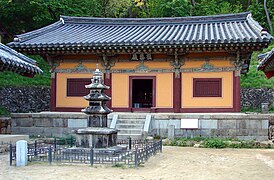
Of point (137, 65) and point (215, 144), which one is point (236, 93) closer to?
point (215, 144)

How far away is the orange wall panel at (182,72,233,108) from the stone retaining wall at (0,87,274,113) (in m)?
10.6

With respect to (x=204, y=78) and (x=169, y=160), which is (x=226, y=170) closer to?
(x=169, y=160)

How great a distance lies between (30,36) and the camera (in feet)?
73.7

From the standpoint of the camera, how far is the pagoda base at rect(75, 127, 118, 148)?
44.7 ft

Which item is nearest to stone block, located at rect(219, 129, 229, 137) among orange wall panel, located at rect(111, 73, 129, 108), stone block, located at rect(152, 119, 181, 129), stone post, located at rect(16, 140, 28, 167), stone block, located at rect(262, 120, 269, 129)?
stone block, located at rect(262, 120, 269, 129)

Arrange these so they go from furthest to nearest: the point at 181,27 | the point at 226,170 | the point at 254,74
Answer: the point at 254,74 → the point at 181,27 → the point at 226,170

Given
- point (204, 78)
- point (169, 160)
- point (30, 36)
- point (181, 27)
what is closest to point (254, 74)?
point (181, 27)

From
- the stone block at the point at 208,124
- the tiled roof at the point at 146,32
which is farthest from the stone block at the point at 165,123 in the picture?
the tiled roof at the point at 146,32

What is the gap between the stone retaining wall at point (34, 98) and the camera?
2690cm

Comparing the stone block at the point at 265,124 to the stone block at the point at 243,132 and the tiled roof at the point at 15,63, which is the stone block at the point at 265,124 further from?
the tiled roof at the point at 15,63

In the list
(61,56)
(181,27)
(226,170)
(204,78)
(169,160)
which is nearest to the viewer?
(226,170)

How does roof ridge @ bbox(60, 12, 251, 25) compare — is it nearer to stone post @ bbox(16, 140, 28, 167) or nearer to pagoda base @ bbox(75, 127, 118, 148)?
pagoda base @ bbox(75, 127, 118, 148)

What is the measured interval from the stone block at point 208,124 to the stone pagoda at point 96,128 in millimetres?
6549

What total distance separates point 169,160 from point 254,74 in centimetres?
2238
